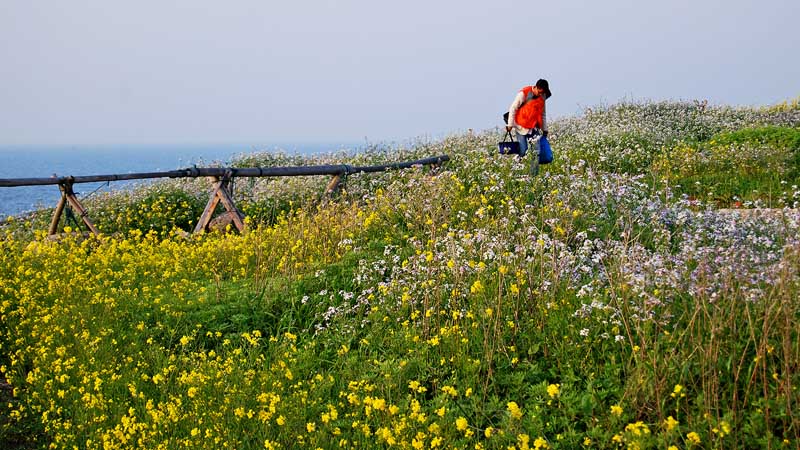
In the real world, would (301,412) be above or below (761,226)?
below

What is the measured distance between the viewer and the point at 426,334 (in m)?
5.69

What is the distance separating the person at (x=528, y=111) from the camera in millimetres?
13219

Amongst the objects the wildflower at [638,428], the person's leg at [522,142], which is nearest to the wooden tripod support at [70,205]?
the person's leg at [522,142]

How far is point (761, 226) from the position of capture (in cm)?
699

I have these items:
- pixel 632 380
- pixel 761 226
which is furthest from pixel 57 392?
pixel 761 226

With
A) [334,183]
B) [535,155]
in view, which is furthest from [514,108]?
[334,183]

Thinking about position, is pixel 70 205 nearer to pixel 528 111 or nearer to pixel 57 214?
pixel 57 214

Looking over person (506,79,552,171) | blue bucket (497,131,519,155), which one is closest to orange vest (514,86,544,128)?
person (506,79,552,171)

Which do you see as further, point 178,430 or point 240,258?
point 240,258

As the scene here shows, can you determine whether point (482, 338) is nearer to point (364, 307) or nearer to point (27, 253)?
point (364, 307)

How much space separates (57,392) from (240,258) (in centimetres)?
339

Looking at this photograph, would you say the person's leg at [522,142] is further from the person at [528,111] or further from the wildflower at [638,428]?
the wildflower at [638,428]

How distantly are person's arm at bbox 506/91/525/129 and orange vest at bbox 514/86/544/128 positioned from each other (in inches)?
3.1

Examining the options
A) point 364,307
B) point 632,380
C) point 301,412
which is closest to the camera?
point 632,380
